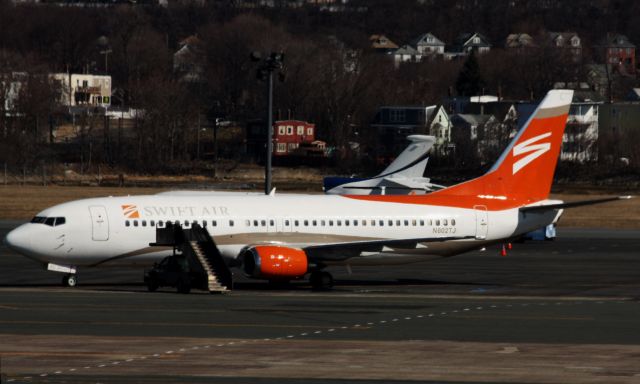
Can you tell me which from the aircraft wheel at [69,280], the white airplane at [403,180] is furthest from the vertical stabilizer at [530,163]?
the white airplane at [403,180]

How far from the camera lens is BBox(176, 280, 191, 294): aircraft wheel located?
2013 inches

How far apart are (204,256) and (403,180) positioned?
37.6 metres

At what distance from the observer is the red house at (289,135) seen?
19462 cm

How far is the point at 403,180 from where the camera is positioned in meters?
87.9

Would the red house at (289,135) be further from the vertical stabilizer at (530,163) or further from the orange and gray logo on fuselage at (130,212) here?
the orange and gray logo on fuselage at (130,212)

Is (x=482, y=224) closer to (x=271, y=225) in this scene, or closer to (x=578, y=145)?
(x=271, y=225)

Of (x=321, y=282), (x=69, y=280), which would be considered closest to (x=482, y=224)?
(x=321, y=282)

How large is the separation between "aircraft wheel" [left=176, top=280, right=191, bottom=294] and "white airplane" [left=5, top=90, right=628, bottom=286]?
8.50 ft

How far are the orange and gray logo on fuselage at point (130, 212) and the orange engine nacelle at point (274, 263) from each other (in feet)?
14.5

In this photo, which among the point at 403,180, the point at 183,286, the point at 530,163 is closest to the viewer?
the point at 183,286

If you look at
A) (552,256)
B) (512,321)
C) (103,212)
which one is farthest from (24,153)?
(512,321)

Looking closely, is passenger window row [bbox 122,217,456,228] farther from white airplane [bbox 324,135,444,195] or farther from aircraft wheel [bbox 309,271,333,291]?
white airplane [bbox 324,135,444,195]

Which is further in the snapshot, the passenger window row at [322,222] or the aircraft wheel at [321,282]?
the aircraft wheel at [321,282]

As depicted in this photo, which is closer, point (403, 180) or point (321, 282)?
point (321, 282)
